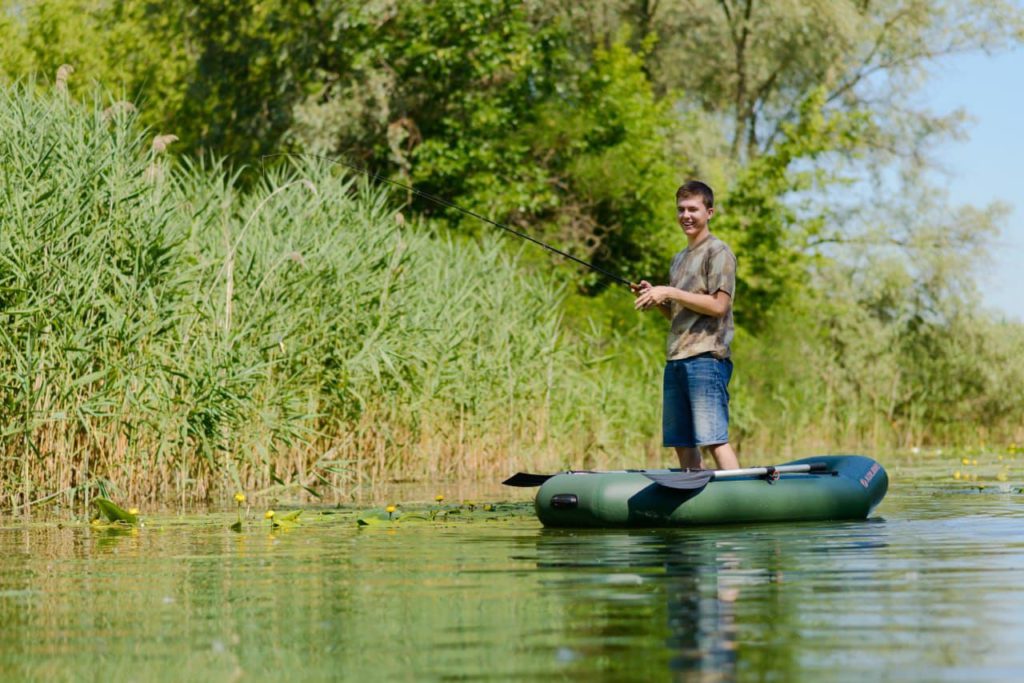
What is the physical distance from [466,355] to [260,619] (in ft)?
29.7

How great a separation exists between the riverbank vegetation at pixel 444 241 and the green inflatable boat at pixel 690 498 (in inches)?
127

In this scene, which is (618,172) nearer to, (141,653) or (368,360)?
(368,360)

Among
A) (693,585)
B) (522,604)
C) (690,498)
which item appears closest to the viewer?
(522,604)

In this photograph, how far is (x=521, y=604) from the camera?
5086mm

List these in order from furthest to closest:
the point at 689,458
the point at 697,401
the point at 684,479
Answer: the point at 689,458 < the point at 697,401 < the point at 684,479

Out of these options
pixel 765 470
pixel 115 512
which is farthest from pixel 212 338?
pixel 765 470

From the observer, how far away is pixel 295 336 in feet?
38.7

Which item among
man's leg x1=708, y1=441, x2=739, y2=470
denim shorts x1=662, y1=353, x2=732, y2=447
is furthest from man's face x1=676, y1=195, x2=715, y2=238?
man's leg x1=708, y1=441, x2=739, y2=470

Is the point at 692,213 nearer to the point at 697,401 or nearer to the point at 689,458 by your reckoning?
the point at 697,401

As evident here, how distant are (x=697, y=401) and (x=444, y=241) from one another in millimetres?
12424

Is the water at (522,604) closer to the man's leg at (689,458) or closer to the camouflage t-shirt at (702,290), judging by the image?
the man's leg at (689,458)

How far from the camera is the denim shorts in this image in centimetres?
836

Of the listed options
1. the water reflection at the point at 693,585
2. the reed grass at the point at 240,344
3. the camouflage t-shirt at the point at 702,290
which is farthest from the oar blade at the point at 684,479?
the reed grass at the point at 240,344

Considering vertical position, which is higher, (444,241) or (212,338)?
(444,241)
